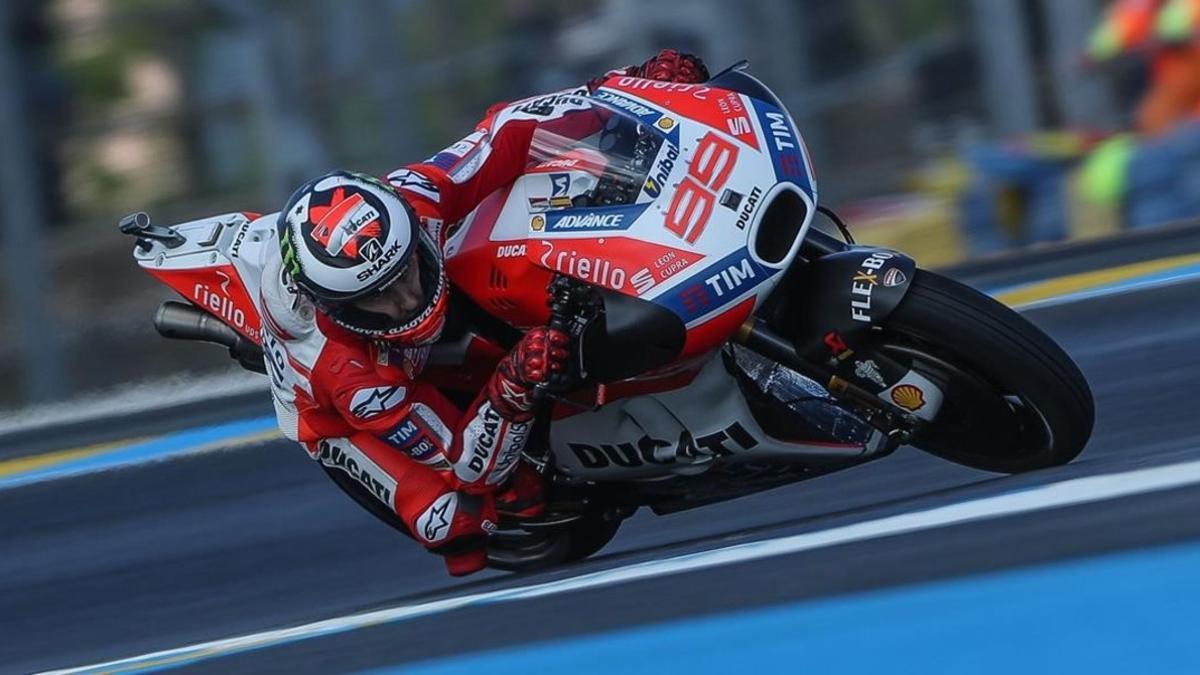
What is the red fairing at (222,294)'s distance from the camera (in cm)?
444

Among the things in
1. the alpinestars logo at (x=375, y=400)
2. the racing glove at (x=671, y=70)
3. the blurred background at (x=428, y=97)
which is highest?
the racing glove at (x=671, y=70)

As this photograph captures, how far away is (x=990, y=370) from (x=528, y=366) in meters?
0.92

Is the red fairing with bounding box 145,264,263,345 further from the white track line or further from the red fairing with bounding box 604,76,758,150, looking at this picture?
the red fairing with bounding box 604,76,758,150

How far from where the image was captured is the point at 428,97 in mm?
8414

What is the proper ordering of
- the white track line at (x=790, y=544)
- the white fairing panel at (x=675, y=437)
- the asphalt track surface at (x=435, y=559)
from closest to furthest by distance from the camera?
the asphalt track surface at (x=435, y=559) → the white track line at (x=790, y=544) → the white fairing panel at (x=675, y=437)

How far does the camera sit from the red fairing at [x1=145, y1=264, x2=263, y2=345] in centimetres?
444

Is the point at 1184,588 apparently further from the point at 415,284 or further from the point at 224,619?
the point at 224,619

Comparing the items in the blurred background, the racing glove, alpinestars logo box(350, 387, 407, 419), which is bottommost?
the blurred background

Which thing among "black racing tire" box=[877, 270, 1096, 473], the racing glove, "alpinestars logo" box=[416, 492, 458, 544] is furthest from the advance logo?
"alpinestars logo" box=[416, 492, 458, 544]

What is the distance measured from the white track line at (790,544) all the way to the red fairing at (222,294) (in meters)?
0.73

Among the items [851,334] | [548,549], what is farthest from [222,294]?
[851,334]

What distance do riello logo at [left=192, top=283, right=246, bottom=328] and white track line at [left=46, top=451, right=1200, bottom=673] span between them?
745mm

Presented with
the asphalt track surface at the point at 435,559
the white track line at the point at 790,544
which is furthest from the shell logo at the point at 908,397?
the white track line at the point at 790,544

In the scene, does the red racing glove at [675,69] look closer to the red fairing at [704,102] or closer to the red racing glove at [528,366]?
the red fairing at [704,102]
